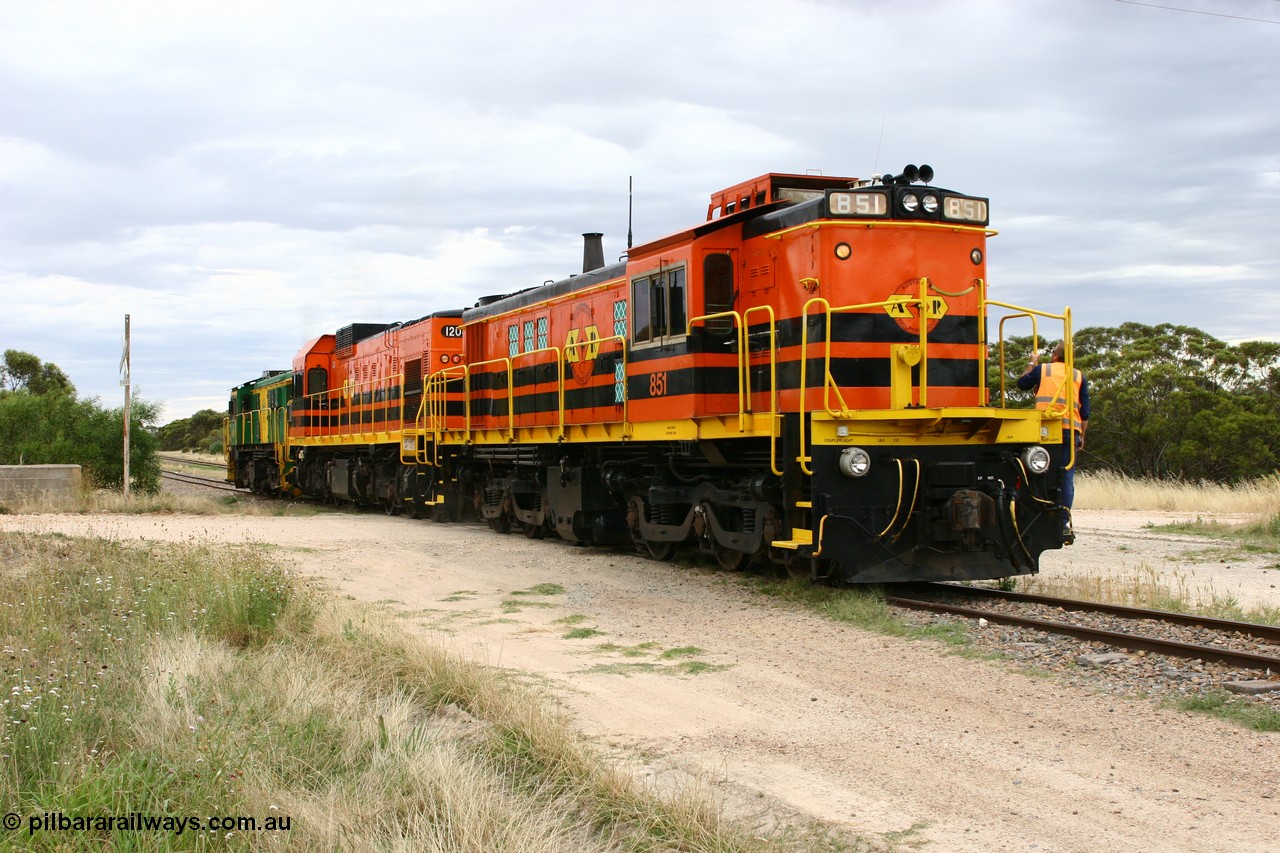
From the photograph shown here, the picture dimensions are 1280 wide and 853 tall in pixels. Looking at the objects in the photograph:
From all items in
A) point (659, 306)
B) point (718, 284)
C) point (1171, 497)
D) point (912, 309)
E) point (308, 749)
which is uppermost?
point (718, 284)

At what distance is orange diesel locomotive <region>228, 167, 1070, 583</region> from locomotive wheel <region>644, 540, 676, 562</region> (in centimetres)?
4

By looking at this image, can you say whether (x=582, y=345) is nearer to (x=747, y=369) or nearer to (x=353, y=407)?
(x=747, y=369)

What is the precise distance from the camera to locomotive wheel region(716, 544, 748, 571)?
12.6 meters

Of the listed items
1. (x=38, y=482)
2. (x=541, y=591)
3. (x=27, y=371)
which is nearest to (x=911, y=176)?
(x=541, y=591)

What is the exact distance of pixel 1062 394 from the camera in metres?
11.7

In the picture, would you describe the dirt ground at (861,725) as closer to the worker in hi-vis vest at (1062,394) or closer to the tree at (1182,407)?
the worker in hi-vis vest at (1062,394)

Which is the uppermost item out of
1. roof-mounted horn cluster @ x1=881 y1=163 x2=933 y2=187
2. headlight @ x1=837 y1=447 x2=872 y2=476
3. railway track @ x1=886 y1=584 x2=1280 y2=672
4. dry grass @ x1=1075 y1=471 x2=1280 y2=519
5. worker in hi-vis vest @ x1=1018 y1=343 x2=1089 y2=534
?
roof-mounted horn cluster @ x1=881 y1=163 x2=933 y2=187

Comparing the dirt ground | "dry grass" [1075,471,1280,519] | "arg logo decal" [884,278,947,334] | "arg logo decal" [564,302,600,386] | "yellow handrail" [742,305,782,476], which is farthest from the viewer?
"dry grass" [1075,471,1280,519]

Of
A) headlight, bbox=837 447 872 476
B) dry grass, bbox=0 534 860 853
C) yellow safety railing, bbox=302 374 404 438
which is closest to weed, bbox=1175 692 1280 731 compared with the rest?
dry grass, bbox=0 534 860 853

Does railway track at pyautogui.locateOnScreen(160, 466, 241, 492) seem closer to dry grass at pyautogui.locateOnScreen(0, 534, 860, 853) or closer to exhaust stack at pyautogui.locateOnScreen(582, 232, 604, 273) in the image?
exhaust stack at pyautogui.locateOnScreen(582, 232, 604, 273)

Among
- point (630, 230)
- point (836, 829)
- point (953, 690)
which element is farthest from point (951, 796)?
point (630, 230)

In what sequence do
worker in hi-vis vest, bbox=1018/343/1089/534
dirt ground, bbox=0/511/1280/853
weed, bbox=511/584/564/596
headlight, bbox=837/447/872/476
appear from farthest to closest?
weed, bbox=511/584/564/596 → worker in hi-vis vest, bbox=1018/343/1089/534 → headlight, bbox=837/447/872/476 → dirt ground, bbox=0/511/1280/853

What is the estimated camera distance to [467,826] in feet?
14.2

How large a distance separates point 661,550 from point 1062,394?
5.31m
